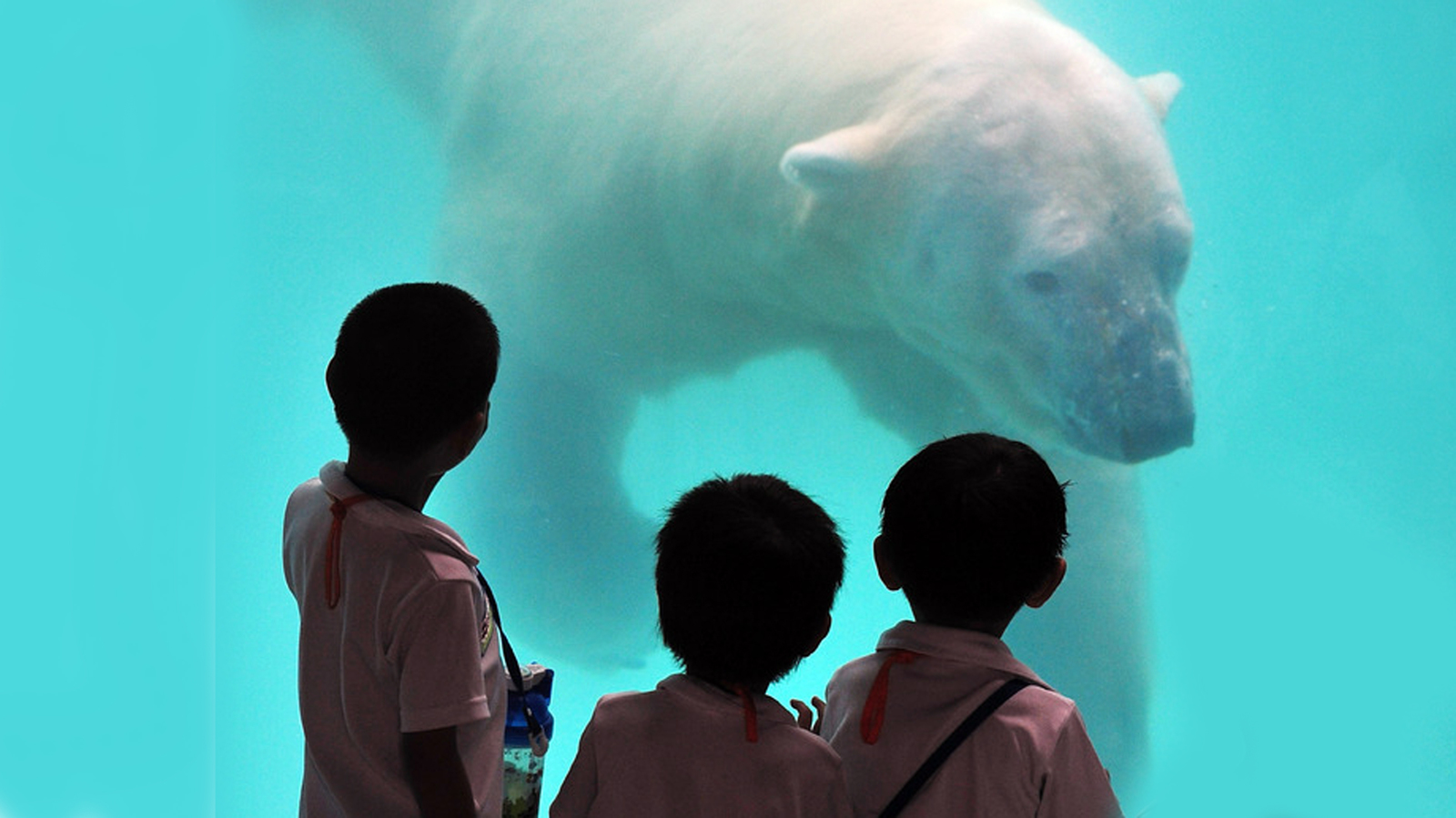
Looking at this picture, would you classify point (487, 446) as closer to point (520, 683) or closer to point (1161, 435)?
point (1161, 435)

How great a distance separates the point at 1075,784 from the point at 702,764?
28cm

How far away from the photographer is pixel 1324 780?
2271 millimetres

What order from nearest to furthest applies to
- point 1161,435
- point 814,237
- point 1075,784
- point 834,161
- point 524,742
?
1. point 1075,784
2. point 524,742
3. point 1161,435
4. point 834,161
5. point 814,237

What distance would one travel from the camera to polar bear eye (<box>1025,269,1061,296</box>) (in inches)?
75.4

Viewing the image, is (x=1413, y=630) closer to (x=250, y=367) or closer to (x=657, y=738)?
(x=657, y=738)

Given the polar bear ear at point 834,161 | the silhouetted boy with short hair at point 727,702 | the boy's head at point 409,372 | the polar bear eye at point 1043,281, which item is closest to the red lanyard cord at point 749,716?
the silhouetted boy with short hair at point 727,702

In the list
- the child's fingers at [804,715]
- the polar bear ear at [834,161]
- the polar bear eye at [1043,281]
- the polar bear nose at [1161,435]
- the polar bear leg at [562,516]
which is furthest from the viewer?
the polar bear leg at [562,516]

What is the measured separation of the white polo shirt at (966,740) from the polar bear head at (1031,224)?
92 cm

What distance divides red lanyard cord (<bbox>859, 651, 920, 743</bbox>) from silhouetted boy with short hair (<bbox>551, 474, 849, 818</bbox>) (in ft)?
0.12

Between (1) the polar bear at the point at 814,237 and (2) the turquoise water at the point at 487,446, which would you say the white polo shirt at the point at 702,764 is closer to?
(1) the polar bear at the point at 814,237

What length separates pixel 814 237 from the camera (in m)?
2.29

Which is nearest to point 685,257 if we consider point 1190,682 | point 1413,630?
point 1190,682

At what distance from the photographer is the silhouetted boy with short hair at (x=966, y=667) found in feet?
3.00

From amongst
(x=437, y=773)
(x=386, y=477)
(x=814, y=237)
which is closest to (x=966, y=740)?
(x=437, y=773)
